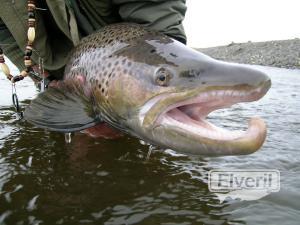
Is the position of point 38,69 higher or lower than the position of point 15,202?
higher

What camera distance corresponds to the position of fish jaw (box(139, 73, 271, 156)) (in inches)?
78.6

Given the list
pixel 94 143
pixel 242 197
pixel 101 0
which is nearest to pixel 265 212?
pixel 242 197

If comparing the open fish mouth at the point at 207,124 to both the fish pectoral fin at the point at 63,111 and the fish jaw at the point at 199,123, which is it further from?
the fish pectoral fin at the point at 63,111

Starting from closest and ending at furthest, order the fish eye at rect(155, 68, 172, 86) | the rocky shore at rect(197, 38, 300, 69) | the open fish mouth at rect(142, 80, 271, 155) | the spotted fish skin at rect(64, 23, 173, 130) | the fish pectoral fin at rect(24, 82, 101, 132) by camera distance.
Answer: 1. the open fish mouth at rect(142, 80, 271, 155)
2. the fish eye at rect(155, 68, 172, 86)
3. the spotted fish skin at rect(64, 23, 173, 130)
4. the fish pectoral fin at rect(24, 82, 101, 132)
5. the rocky shore at rect(197, 38, 300, 69)

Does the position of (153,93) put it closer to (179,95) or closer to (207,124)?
(179,95)

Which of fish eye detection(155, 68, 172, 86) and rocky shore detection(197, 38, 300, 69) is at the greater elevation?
fish eye detection(155, 68, 172, 86)

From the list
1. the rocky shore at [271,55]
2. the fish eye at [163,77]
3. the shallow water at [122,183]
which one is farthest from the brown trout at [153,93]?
the rocky shore at [271,55]

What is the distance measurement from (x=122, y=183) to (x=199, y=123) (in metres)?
0.84

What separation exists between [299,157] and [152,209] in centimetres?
152

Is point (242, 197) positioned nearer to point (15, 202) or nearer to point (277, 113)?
point (15, 202)

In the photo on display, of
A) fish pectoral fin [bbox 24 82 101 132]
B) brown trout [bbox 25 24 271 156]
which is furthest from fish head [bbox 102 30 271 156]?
fish pectoral fin [bbox 24 82 101 132]

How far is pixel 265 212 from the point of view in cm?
239

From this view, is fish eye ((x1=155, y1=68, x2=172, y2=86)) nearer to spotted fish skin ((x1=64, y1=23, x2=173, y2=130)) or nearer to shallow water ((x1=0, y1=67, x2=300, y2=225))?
spotted fish skin ((x1=64, y1=23, x2=173, y2=130))

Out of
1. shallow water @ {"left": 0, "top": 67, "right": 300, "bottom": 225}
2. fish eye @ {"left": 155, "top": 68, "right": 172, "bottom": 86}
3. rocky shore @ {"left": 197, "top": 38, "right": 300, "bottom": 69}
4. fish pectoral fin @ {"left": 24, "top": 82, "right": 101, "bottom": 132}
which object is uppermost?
fish eye @ {"left": 155, "top": 68, "right": 172, "bottom": 86}
